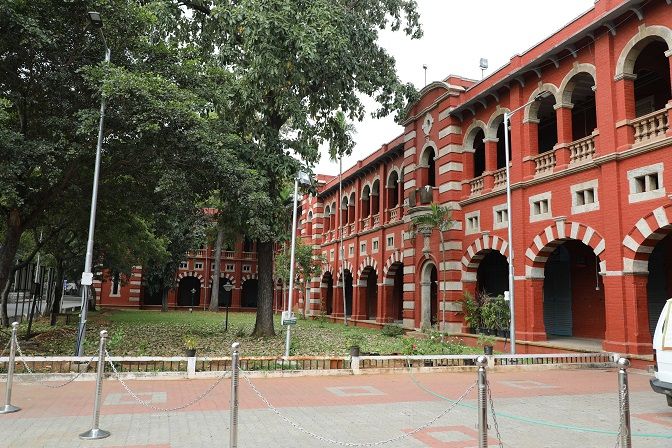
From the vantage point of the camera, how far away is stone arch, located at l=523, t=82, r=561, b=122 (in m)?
17.1

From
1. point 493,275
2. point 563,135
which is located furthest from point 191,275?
point 563,135

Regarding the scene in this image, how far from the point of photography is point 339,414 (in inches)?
325

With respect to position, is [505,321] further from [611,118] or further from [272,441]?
[272,441]

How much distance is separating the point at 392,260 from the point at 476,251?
7.73 metres

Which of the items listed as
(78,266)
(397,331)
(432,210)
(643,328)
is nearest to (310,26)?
(432,210)

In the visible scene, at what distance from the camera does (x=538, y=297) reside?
1755 cm

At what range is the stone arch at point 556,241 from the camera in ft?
49.9

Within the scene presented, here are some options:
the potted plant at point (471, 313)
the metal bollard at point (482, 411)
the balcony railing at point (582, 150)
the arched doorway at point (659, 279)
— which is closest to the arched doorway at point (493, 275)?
the potted plant at point (471, 313)

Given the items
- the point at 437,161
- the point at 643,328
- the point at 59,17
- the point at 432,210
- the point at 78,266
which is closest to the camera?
the point at 59,17

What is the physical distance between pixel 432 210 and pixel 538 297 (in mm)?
5400

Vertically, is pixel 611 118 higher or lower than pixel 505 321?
higher

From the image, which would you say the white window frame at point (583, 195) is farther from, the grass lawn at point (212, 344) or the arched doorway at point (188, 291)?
the arched doorway at point (188, 291)

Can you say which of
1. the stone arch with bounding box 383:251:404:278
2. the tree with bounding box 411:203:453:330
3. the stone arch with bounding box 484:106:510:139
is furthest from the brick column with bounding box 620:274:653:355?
the stone arch with bounding box 383:251:404:278

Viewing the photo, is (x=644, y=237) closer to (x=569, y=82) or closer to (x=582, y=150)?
(x=582, y=150)
